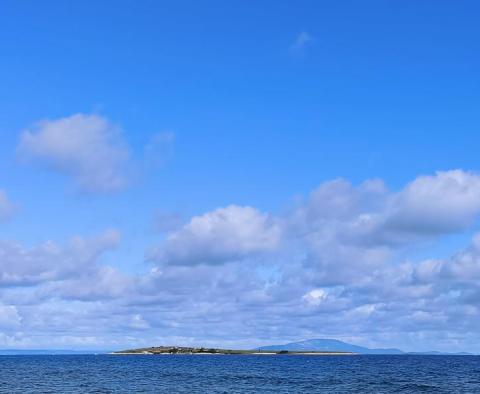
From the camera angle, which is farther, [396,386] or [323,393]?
[396,386]

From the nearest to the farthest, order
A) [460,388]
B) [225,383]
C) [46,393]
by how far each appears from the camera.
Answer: [46,393], [460,388], [225,383]

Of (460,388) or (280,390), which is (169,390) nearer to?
(280,390)

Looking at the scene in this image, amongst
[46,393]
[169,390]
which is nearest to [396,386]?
[169,390]

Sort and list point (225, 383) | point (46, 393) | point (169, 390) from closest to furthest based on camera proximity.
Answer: point (46, 393) → point (169, 390) → point (225, 383)

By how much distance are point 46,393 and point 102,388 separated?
513 inches

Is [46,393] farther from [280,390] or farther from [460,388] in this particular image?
[460,388]

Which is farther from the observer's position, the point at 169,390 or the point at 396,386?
the point at 396,386

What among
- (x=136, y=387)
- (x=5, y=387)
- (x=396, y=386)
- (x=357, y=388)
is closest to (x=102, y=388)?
(x=136, y=387)

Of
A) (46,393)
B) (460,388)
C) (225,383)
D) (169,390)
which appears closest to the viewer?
(46,393)

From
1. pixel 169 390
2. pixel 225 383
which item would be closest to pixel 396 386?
pixel 225 383

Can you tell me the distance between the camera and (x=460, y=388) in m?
113

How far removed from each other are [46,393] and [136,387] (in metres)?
19.2

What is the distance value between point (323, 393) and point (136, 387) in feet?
115

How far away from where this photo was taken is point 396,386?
378 feet
